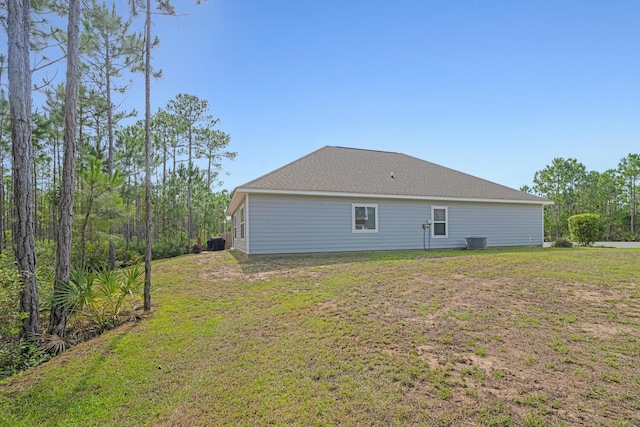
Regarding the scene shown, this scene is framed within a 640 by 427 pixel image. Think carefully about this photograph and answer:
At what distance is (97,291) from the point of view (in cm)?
589

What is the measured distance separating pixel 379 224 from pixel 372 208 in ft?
2.34

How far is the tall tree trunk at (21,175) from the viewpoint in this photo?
4676 mm

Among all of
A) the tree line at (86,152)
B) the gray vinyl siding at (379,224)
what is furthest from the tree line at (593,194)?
the tree line at (86,152)

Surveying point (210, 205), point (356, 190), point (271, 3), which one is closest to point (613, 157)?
point (356, 190)

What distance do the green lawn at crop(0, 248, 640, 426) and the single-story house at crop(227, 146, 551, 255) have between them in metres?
4.89

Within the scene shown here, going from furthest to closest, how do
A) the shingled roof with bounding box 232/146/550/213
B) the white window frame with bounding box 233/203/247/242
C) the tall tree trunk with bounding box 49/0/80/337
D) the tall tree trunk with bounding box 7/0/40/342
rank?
the white window frame with bounding box 233/203/247/242
the shingled roof with bounding box 232/146/550/213
the tall tree trunk with bounding box 49/0/80/337
the tall tree trunk with bounding box 7/0/40/342

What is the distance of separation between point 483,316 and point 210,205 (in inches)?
896

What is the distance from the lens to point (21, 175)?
4715 mm

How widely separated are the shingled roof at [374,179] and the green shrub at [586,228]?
438cm

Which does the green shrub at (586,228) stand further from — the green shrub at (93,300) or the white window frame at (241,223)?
the green shrub at (93,300)

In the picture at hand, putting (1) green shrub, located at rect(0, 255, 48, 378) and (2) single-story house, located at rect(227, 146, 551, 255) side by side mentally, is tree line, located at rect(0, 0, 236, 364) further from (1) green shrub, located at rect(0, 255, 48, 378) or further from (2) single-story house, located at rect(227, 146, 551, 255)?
(2) single-story house, located at rect(227, 146, 551, 255)

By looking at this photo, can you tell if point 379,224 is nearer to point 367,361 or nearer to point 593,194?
point 367,361

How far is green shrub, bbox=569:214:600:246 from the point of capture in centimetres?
1638

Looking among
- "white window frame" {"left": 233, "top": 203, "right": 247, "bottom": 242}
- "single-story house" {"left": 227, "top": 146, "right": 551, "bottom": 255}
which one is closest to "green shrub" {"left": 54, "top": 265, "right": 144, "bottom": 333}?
"single-story house" {"left": 227, "top": 146, "right": 551, "bottom": 255}
